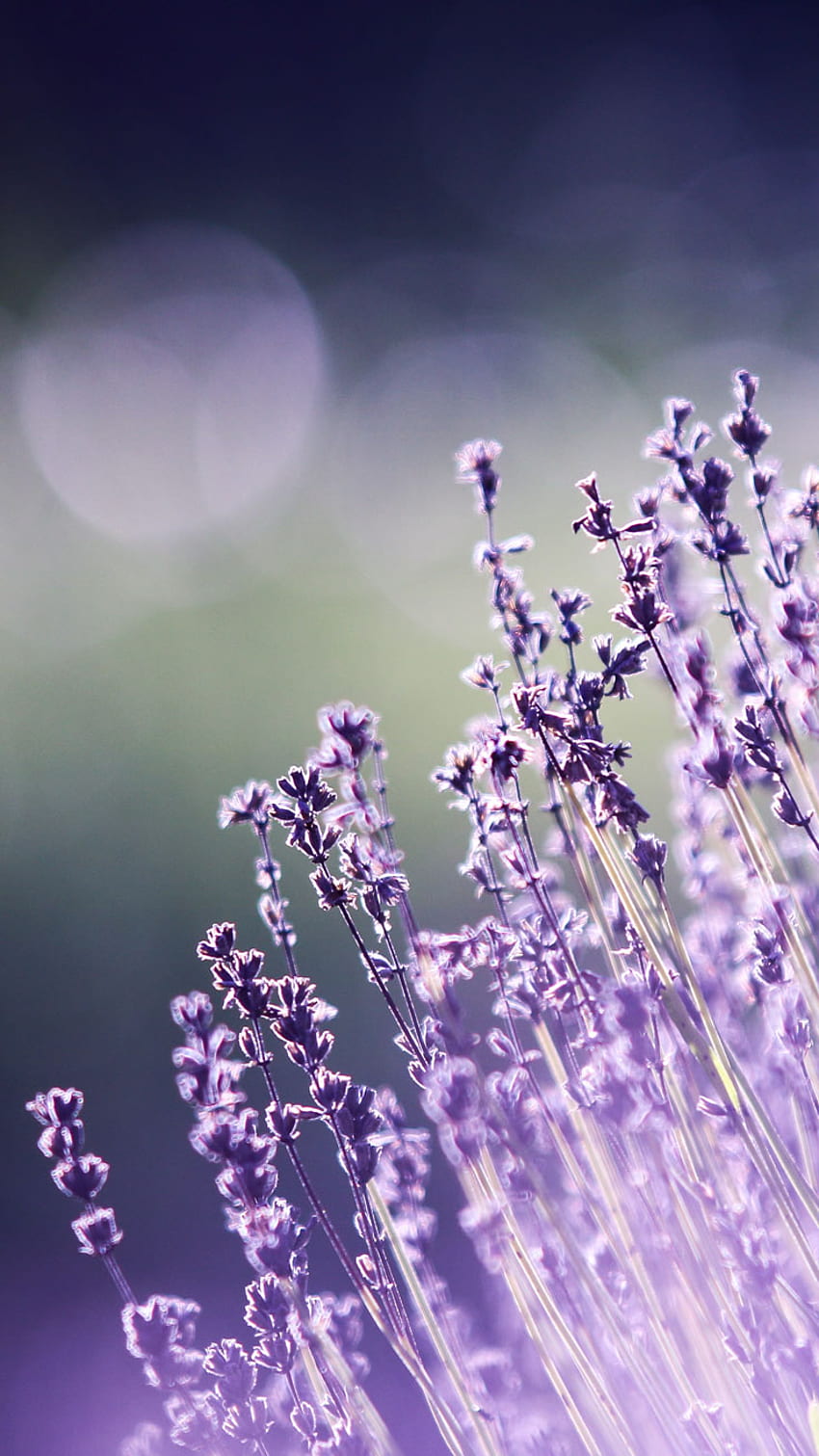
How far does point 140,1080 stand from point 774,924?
183 centimetres

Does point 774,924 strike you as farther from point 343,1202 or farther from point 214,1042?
point 343,1202

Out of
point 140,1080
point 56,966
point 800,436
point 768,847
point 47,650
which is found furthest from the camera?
point 47,650

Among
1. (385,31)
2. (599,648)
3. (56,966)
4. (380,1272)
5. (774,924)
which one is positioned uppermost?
(385,31)

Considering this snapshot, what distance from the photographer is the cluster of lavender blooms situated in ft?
2.08

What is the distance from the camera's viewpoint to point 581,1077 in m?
0.66

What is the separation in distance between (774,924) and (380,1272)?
0.33 m

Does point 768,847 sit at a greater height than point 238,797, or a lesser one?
lesser

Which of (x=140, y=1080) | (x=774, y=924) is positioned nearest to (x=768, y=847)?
(x=774, y=924)

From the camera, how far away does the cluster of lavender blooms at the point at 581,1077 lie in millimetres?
634

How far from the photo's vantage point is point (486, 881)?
29.3 inches

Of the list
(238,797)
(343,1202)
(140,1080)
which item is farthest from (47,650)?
(238,797)

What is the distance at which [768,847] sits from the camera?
2.63 ft

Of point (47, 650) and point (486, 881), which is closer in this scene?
point (486, 881)

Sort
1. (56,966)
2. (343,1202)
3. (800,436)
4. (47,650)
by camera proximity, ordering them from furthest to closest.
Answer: (47,650) → (800,436) → (56,966) → (343,1202)
